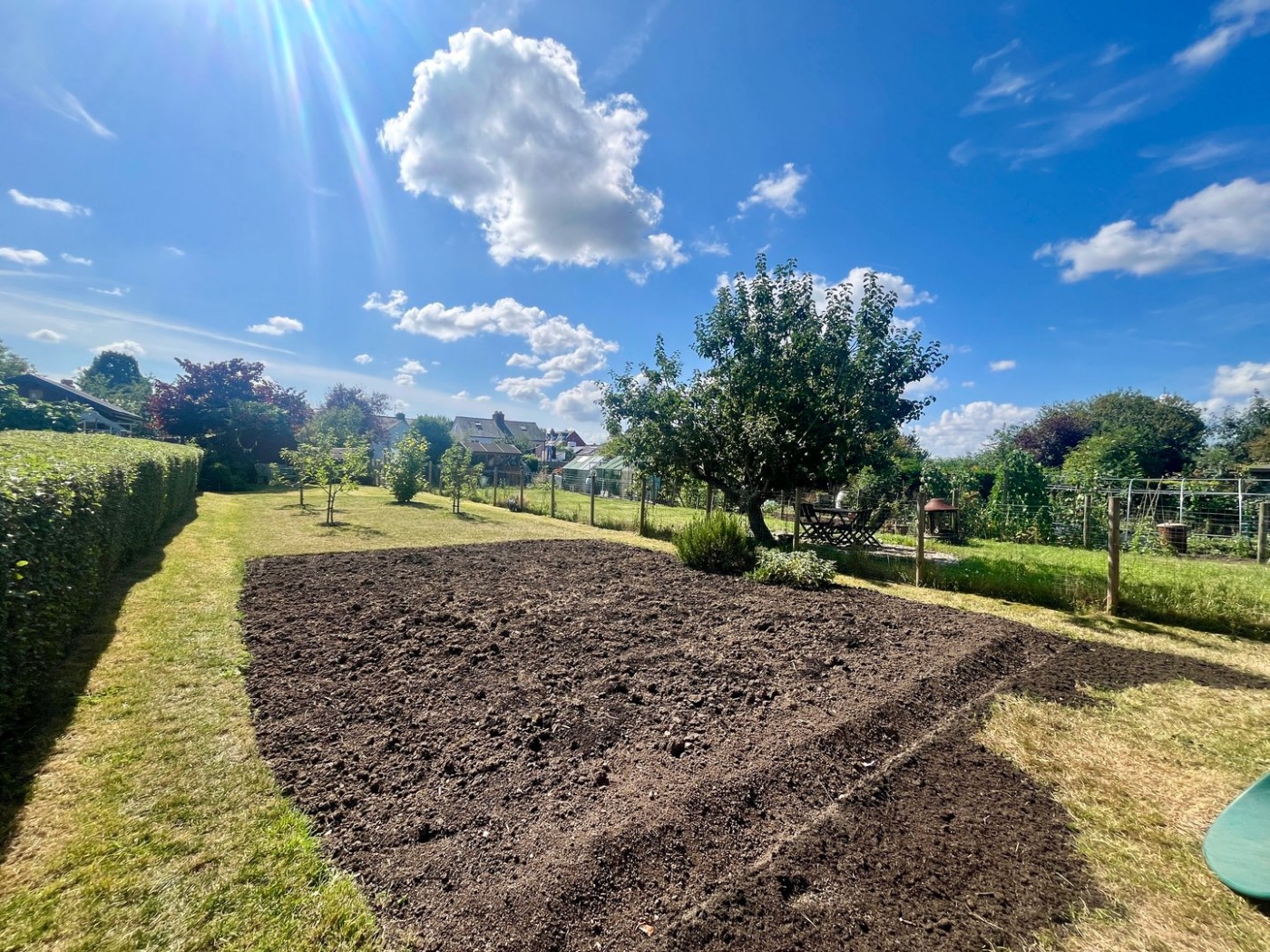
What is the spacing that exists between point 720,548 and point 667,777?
628cm

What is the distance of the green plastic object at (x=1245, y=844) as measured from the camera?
219 cm

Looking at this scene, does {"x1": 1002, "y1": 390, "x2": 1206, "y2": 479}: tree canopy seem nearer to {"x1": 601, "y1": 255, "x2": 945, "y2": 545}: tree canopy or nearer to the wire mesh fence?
the wire mesh fence

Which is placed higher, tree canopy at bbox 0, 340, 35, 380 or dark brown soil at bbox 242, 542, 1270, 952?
tree canopy at bbox 0, 340, 35, 380

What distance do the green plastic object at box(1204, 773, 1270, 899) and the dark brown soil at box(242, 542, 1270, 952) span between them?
560mm

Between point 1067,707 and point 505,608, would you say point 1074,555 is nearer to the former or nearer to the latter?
point 1067,707

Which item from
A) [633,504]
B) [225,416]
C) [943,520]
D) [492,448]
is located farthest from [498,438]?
[943,520]

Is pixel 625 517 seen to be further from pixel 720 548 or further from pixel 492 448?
pixel 492 448

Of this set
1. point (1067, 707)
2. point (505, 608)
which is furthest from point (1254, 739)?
point (505, 608)

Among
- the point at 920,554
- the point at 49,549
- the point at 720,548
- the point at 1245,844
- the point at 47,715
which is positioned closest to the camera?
the point at 1245,844

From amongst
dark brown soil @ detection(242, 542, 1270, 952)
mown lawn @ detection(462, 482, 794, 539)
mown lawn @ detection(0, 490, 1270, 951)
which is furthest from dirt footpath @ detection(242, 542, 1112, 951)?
mown lawn @ detection(462, 482, 794, 539)

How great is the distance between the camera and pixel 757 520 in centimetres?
1138

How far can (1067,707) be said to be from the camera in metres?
3.93

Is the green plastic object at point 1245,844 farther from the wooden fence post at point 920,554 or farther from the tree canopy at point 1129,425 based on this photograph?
the tree canopy at point 1129,425

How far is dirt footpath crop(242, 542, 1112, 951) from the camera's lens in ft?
6.55
